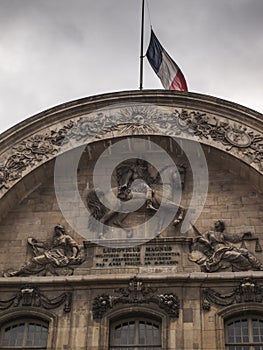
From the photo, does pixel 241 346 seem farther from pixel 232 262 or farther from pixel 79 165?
pixel 79 165

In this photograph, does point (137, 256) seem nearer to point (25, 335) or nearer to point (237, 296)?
point (237, 296)

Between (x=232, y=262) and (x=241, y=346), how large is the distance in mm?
2407

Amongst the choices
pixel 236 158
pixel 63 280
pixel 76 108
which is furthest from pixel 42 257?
pixel 236 158

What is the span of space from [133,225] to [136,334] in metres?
3.53

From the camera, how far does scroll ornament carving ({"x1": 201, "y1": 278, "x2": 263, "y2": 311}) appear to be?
16.0m

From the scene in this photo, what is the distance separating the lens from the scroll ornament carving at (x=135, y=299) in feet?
52.7

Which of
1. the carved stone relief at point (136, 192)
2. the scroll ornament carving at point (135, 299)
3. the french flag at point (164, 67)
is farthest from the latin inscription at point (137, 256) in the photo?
the french flag at point (164, 67)

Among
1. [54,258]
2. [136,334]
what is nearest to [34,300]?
[54,258]

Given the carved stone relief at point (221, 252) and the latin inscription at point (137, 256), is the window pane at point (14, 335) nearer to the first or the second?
the latin inscription at point (137, 256)

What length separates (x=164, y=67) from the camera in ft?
72.2

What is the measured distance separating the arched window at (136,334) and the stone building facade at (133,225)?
29 mm

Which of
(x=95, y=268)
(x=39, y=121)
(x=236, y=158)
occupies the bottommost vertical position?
(x=95, y=268)

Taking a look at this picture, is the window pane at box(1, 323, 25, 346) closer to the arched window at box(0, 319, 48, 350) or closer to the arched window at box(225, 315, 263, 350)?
the arched window at box(0, 319, 48, 350)

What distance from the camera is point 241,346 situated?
15586 millimetres
